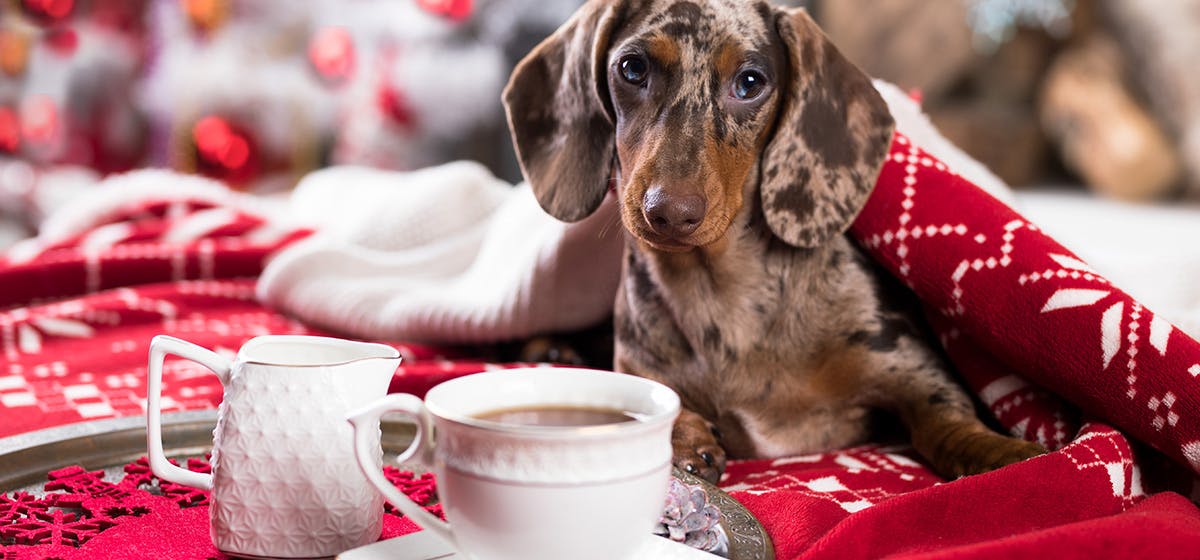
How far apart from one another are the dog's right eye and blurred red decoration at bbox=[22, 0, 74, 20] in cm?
361

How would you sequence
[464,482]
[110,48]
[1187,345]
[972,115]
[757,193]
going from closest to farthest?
[464,482] < [1187,345] < [757,193] < [972,115] < [110,48]

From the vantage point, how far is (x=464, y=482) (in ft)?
2.52

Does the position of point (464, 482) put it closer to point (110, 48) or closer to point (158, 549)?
point (158, 549)

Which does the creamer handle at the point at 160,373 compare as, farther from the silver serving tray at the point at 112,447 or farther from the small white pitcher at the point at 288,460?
the silver serving tray at the point at 112,447

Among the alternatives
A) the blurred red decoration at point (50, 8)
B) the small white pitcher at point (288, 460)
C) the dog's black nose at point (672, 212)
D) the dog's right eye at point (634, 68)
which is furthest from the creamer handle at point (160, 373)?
the blurred red decoration at point (50, 8)

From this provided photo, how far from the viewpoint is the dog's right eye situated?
1.34 m

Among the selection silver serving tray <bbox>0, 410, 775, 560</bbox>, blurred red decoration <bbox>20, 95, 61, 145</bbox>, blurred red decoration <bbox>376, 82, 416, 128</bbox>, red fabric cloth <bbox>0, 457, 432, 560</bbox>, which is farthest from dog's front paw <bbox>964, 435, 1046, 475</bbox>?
blurred red decoration <bbox>20, 95, 61, 145</bbox>

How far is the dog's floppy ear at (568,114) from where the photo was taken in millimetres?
1451

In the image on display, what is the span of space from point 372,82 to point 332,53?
201 mm

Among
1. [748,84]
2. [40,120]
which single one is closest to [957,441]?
[748,84]

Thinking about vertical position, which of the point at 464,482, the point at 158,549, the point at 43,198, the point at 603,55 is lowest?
the point at 43,198

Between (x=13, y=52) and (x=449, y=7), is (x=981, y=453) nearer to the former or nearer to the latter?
(x=449, y=7)

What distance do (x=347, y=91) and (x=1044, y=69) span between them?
2.80m

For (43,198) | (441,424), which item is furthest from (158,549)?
(43,198)
